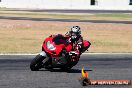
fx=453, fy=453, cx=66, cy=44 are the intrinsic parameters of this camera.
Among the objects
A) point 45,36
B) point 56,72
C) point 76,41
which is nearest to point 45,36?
point 45,36

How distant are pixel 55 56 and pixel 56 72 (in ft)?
1.89

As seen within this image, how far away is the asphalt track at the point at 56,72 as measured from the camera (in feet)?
43.8

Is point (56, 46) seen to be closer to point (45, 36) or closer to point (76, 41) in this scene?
point (76, 41)

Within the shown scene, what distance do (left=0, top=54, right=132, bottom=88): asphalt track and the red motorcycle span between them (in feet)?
0.85

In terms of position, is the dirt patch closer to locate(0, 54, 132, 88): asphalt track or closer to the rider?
locate(0, 54, 132, 88): asphalt track

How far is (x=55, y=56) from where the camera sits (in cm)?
1596

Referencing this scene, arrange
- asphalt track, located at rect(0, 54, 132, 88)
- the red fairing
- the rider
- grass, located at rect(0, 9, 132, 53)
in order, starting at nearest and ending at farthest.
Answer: asphalt track, located at rect(0, 54, 132, 88), the red fairing, the rider, grass, located at rect(0, 9, 132, 53)

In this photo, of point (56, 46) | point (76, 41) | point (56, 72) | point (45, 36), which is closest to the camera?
point (56, 46)

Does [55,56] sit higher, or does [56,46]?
[56,46]

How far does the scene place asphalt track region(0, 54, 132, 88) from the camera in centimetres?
1336

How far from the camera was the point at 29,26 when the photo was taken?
4347cm

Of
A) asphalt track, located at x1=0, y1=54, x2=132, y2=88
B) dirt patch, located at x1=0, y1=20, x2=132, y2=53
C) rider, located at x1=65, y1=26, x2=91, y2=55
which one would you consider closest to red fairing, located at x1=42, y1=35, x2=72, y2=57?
rider, located at x1=65, y1=26, x2=91, y2=55

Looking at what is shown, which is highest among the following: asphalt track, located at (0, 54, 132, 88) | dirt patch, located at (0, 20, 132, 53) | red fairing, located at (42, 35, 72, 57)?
red fairing, located at (42, 35, 72, 57)
